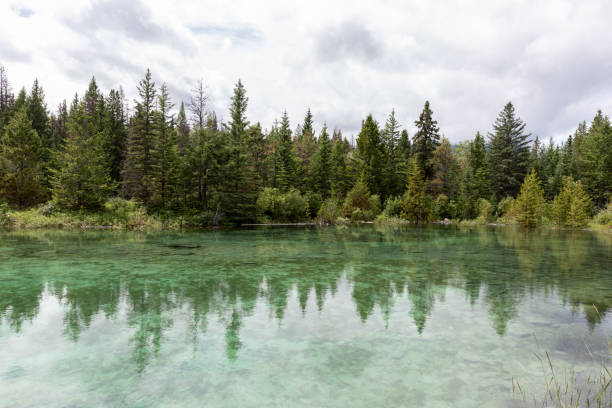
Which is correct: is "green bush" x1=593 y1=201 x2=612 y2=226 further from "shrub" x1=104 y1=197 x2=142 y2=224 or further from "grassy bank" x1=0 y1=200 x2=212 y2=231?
"shrub" x1=104 y1=197 x2=142 y2=224

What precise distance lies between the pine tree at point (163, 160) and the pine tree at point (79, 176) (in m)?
4.44

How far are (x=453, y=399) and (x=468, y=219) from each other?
1866 inches

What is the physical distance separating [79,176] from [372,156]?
36344mm

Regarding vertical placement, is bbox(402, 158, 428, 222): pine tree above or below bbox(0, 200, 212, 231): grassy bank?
above

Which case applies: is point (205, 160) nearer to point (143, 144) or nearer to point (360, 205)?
point (143, 144)

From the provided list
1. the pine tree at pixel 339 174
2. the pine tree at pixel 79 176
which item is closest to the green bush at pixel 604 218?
the pine tree at pixel 339 174

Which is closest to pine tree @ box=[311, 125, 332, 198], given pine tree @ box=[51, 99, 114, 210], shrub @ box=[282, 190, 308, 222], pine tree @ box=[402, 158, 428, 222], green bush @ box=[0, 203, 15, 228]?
shrub @ box=[282, 190, 308, 222]

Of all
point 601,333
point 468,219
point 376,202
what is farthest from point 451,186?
point 601,333

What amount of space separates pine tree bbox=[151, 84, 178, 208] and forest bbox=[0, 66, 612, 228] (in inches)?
4.6

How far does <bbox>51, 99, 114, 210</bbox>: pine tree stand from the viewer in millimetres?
31500

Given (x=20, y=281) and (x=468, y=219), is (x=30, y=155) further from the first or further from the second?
(x=468, y=219)

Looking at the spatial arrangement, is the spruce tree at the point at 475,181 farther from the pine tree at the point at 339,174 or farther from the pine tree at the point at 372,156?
the pine tree at the point at 339,174

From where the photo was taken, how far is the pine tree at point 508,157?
56.2 m

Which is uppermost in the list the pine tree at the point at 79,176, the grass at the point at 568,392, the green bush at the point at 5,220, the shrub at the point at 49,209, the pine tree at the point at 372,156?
the pine tree at the point at 372,156
